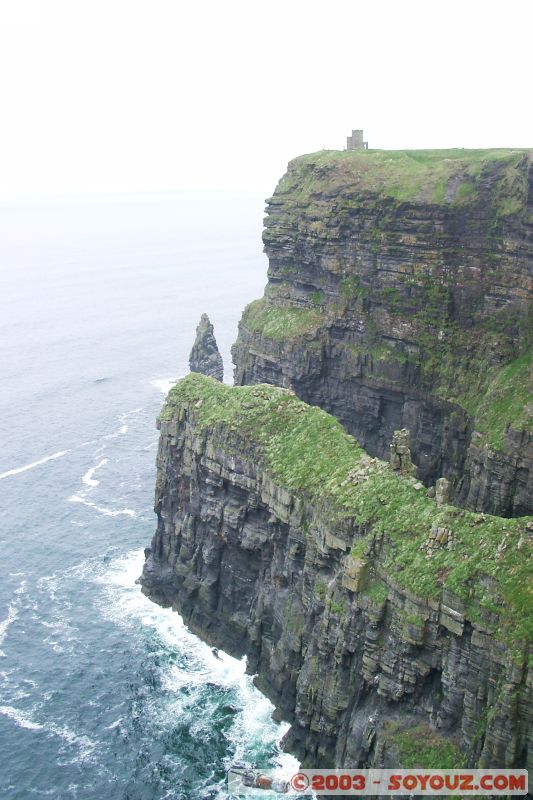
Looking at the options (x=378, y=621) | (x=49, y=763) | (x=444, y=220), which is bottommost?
(x=49, y=763)

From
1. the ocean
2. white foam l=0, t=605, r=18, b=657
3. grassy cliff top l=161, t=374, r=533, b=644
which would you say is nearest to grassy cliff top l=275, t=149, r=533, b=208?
grassy cliff top l=161, t=374, r=533, b=644

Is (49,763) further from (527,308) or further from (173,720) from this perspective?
(527,308)

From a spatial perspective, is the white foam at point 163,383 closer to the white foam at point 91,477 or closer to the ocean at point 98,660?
the ocean at point 98,660

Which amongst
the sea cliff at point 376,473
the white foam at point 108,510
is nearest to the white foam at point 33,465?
the white foam at point 108,510

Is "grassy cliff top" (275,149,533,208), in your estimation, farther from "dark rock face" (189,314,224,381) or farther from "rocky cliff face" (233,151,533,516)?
"dark rock face" (189,314,224,381)

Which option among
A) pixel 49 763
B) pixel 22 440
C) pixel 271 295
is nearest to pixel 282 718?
pixel 49 763

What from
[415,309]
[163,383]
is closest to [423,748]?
[415,309]

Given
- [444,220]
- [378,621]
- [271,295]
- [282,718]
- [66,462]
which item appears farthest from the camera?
[66,462]
